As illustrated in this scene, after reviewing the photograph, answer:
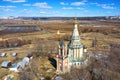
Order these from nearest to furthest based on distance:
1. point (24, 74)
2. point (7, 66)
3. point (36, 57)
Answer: point (24, 74)
point (7, 66)
point (36, 57)

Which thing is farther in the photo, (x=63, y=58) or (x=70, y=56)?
(x=70, y=56)

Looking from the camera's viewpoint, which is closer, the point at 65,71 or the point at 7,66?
the point at 65,71

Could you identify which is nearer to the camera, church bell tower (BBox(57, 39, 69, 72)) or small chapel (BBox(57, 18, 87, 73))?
church bell tower (BBox(57, 39, 69, 72))

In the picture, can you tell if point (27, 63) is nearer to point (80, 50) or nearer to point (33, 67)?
point (33, 67)

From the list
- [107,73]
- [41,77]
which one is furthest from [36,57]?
[107,73]

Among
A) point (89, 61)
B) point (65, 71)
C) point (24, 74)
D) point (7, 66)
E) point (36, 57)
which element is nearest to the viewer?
point (24, 74)

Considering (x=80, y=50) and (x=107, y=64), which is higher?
(x=80, y=50)

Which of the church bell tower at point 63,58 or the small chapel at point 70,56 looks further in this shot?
the small chapel at point 70,56

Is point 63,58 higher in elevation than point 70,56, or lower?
higher
